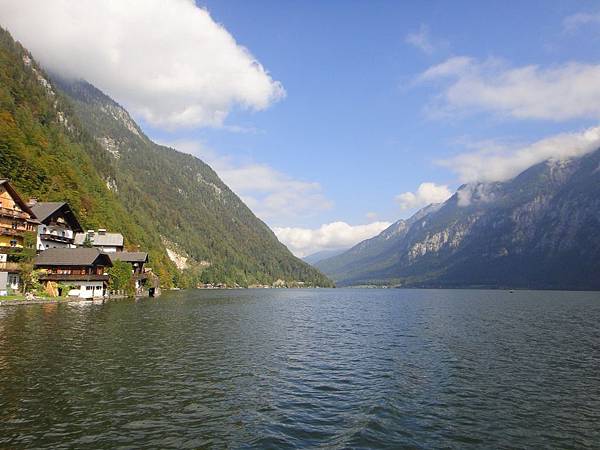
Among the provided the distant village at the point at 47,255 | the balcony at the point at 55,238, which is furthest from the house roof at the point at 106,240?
the balcony at the point at 55,238

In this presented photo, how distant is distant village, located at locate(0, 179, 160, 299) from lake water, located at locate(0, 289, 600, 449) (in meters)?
46.4

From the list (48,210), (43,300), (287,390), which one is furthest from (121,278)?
(287,390)

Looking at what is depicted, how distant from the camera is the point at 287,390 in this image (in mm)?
26766

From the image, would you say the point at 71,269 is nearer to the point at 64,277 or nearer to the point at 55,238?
the point at 64,277

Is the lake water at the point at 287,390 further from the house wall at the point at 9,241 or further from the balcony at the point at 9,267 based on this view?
the house wall at the point at 9,241

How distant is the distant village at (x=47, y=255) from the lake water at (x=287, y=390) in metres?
46.4

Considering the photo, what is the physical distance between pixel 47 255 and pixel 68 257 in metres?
4.84

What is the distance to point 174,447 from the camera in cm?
1709

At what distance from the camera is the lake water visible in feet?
62.1

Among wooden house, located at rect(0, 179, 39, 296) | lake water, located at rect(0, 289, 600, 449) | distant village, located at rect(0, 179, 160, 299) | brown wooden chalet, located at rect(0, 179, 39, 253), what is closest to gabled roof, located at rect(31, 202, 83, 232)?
distant village, located at rect(0, 179, 160, 299)

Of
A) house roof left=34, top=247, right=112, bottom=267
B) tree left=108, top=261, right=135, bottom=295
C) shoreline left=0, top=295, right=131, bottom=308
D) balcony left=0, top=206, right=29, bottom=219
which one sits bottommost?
shoreline left=0, top=295, right=131, bottom=308

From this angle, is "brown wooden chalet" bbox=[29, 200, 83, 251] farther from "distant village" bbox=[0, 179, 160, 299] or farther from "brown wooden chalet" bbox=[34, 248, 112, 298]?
"brown wooden chalet" bbox=[34, 248, 112, 298]

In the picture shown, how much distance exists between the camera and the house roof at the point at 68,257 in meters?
97.3

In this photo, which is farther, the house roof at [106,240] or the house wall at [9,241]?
the house roof at [106,240]
